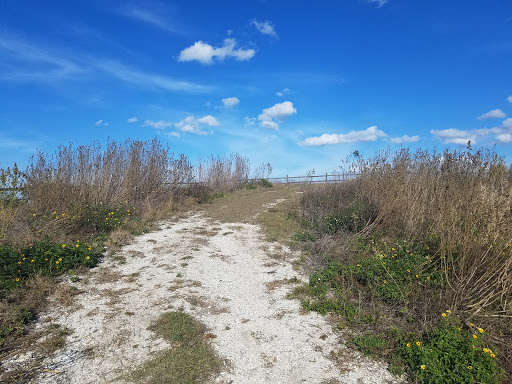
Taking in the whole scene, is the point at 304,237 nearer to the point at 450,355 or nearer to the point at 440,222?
the point at 440,222

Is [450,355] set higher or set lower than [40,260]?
lower

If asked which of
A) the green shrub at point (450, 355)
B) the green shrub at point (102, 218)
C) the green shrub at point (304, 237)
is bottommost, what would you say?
the green shrub at point (450, 355)

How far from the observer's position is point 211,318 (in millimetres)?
4453

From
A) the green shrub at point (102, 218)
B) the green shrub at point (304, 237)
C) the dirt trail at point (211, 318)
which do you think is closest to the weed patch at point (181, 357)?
the dirt trail at point (211, 318)

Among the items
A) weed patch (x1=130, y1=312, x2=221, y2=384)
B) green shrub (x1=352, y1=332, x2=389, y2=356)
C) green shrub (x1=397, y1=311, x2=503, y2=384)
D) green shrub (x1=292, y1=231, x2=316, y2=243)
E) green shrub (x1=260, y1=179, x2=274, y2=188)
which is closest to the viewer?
green shrub (x1=397, y1=311, x2=503, y2=384)

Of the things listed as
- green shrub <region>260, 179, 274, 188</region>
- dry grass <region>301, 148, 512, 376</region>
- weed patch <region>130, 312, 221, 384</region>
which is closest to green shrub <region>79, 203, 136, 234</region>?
weed patch <region>130, 312, 221, 384</region>

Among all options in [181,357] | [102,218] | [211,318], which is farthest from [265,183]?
[181,357]

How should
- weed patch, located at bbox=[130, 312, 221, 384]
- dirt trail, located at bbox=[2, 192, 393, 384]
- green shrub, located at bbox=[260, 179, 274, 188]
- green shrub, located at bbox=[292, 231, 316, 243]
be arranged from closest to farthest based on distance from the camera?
weed patch, located at bbox=[130, 312, 221, 384]
dirt trail, located at bbox=[2, 192, 393, 384]
green shrub, located at bbox=[292, 231, 316, 243]
green shrub, located at bbox=[260, 179, 274, 188]

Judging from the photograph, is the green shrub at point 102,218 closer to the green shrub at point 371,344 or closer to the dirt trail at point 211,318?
the dirt trail at point 211,318

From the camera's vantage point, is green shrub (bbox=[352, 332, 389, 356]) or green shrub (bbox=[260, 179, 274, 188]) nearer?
green shrub (bbox=[352, 332, 389, 356])

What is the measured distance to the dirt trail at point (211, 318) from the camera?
11.0ft

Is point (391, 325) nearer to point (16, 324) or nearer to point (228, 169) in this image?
point (16, 324)

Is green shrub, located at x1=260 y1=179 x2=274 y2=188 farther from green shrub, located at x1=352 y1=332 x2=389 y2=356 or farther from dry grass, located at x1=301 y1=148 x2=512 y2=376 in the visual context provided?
green shrub, located at x1=352 y1=332 x2=389 y2=356

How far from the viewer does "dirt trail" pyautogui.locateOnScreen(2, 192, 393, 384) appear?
3359 millimetres
